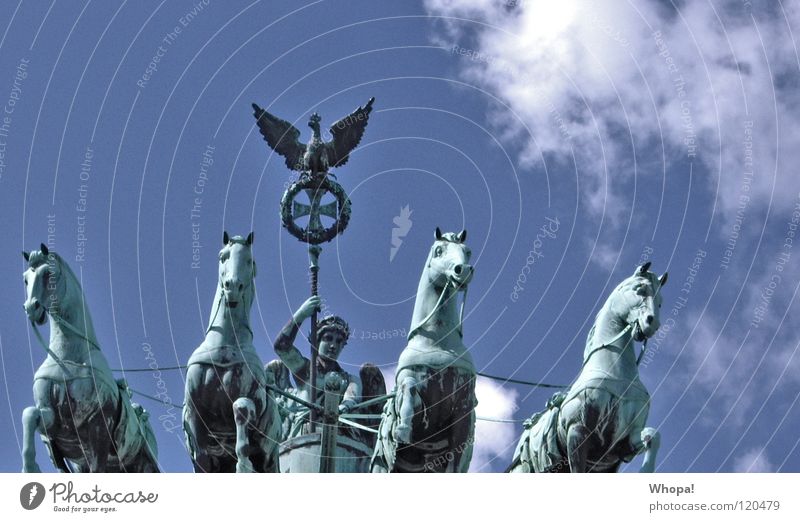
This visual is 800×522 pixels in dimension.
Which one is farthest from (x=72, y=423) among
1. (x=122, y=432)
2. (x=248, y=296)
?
(x=248, y=296)

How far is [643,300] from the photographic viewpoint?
3581 cm

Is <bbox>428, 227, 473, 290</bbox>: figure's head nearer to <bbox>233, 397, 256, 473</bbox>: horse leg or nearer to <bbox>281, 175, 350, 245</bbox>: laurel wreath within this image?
<bbox>233, 397, 256, 473</bbox>: horse leg

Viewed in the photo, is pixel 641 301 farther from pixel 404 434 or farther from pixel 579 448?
pixel 404 434

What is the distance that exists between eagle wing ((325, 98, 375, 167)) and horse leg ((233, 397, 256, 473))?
796 centimetres

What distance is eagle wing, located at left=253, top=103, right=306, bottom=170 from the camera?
42.0m

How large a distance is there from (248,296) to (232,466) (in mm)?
2651

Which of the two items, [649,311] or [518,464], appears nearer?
[649,311]

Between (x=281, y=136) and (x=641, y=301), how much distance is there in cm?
902

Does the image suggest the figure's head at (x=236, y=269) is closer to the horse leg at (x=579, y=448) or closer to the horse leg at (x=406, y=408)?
the horse leg at (x=406, y=408)

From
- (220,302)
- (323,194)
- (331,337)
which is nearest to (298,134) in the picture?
(323,194)

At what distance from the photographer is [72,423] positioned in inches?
1388

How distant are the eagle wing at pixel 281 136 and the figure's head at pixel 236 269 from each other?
6324mm

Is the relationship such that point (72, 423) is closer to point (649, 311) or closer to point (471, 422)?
point (471, 422)

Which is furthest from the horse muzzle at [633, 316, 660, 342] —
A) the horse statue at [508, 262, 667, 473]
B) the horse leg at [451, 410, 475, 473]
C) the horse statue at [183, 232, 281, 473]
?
the horse statue at [183, 232, 281, 473]
